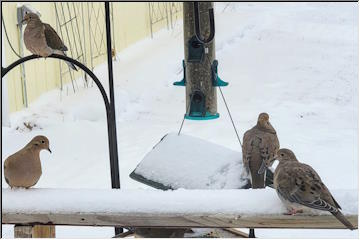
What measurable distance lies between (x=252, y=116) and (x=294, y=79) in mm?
1277

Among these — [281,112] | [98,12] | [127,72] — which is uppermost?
[98,12]

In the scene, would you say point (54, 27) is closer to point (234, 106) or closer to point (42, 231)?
point (234, 106)

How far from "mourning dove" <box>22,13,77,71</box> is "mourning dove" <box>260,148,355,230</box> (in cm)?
88

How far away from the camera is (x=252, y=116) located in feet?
19.4

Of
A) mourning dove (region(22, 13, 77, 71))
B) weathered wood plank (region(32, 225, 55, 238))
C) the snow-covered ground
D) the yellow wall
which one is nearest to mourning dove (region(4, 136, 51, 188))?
weathered wood plank (region(32, 225, 55, 238))

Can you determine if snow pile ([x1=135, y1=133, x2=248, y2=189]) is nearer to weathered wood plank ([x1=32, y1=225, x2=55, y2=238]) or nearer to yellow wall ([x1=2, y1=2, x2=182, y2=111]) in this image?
weathered wood plank ([x1=32, y1=225, x2=55, y2=238])

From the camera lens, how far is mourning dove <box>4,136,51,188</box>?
1.97 meters

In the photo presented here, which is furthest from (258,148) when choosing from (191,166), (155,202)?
(155,202)

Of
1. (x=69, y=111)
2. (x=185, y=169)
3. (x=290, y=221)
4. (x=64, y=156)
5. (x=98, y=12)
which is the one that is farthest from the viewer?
(x=98, y=12)

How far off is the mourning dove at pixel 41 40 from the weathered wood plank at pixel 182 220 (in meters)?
0.73

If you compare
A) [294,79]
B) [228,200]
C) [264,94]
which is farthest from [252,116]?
[228,200]

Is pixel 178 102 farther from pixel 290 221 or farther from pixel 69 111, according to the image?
pixel 290 221

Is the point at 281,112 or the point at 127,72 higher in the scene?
the point at 127,72

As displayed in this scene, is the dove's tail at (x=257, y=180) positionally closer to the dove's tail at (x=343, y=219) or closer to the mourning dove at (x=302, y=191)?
the mourning dove at (x=302, y=191)
